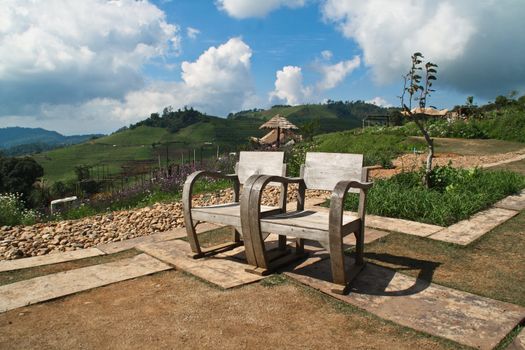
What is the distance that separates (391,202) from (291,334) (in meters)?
3.42

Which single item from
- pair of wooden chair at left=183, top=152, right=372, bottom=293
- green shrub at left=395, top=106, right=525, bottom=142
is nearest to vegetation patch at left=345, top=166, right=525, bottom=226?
pair of wooden chair at left=183, top=152, right=372, bottom=293

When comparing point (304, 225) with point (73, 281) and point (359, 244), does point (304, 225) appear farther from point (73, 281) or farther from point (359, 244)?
point (73, 281)

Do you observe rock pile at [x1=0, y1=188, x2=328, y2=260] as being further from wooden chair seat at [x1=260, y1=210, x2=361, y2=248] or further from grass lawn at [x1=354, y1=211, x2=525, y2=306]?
grass lawn at [x1=354, y1=211, x2=525, y2=306]

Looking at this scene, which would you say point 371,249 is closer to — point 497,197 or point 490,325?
point 490,325

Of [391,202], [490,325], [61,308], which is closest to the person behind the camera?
[490,325]

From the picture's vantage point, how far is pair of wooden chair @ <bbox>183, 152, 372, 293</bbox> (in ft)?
9.18

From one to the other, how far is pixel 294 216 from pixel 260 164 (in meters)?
0.85

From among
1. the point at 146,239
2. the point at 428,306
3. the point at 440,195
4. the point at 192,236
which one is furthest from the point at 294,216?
the point at 440,195

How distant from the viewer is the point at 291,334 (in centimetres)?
231

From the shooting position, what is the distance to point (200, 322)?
2449mm

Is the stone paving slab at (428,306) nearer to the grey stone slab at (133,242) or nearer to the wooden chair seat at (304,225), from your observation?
the wooden chair seat at (304,225)

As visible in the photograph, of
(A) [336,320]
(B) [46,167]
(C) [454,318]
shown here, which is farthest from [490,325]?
(B) [46,167]

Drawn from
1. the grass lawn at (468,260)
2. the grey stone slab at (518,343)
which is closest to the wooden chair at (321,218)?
the grass lawn at (468,260)

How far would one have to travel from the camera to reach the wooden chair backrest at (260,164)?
381cm
